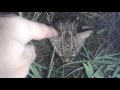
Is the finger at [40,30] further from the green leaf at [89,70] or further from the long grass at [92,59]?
the green leaf at [89,70]

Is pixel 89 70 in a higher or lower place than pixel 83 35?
lower

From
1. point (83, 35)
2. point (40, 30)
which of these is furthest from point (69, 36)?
point (40, 30)

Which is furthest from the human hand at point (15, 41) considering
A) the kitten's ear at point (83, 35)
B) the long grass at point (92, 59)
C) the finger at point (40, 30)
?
the kitten's ear at point (83, 35)

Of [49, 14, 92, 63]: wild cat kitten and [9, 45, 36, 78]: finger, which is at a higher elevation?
[49, 14, 92, 63]: wild cat kitten

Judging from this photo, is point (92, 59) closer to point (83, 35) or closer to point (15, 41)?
point (83, 35)

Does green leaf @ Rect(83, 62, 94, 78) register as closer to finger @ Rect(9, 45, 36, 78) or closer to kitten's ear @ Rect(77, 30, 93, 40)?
kitten's ear @ Rect(77, 30, 93, 40)

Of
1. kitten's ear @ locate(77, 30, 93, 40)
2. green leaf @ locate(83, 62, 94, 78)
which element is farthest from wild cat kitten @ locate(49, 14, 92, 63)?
green leaf @ locate(83, 62, 94, 78)
